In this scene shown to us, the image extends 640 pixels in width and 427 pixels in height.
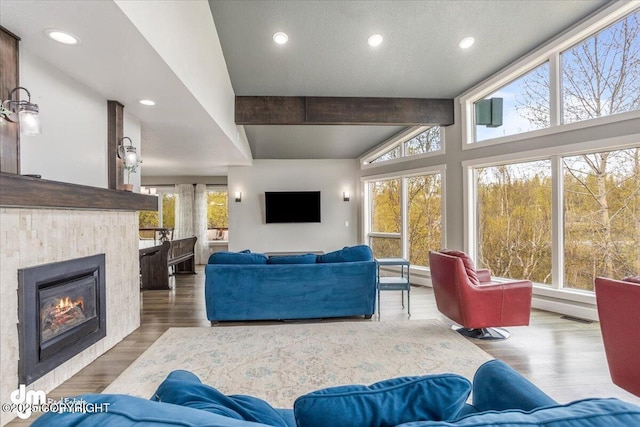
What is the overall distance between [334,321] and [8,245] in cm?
308

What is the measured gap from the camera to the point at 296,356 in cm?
286

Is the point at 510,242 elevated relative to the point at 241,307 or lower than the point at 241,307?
elevated

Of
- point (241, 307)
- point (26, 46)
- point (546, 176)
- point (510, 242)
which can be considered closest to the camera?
point (26, 46)

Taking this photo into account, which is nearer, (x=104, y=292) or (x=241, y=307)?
(x=104, y=292)

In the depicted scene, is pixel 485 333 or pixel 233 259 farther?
pixel 233 259

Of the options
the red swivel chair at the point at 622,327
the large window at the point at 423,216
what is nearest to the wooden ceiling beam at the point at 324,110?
the large window at the point at 423,216

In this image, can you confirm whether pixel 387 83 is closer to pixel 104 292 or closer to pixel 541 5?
pixel 541 5

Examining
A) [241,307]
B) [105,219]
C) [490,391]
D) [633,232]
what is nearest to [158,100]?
[105,219]

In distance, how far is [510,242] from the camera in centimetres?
466

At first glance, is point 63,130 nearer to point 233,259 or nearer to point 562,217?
point 233,259

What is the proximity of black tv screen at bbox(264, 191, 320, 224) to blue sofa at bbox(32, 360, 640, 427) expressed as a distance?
A: 247 inches

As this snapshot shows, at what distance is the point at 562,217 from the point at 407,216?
2796 mm

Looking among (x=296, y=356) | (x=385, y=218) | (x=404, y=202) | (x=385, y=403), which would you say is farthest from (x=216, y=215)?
(x=385, y=403)

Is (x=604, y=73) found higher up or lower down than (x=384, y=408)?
higher up
